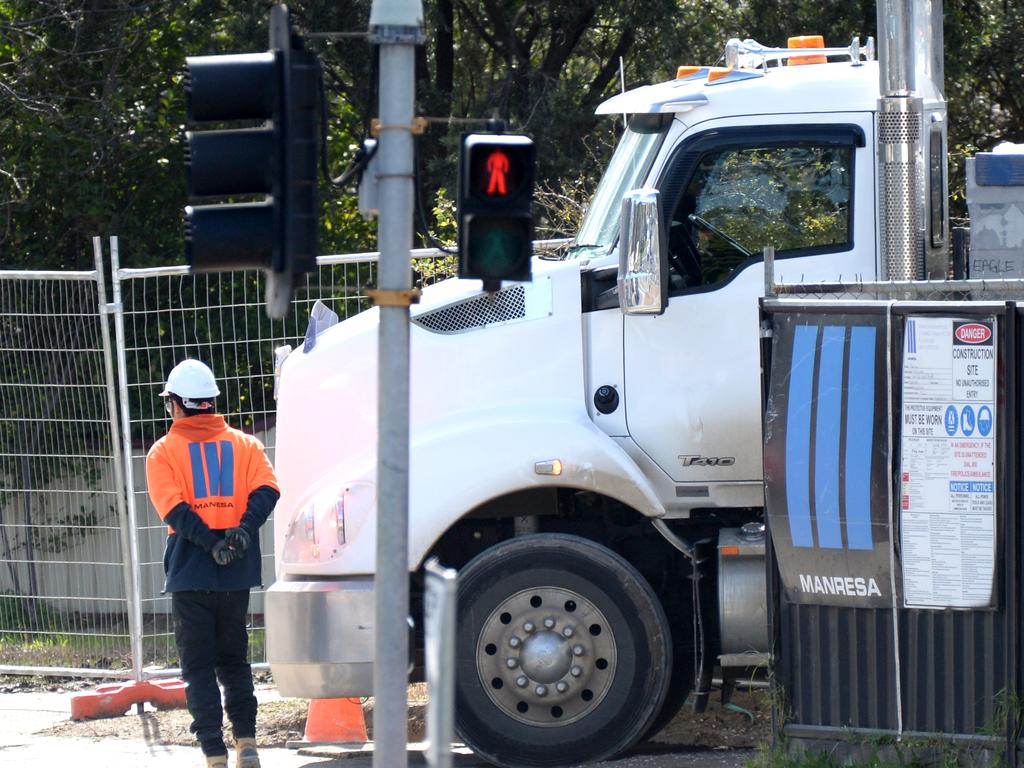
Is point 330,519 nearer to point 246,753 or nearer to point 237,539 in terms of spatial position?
point 237,539

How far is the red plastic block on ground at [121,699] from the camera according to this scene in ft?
28.5

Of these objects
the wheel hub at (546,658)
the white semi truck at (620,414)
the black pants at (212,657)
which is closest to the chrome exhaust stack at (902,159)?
the white semi truck at (620,414)

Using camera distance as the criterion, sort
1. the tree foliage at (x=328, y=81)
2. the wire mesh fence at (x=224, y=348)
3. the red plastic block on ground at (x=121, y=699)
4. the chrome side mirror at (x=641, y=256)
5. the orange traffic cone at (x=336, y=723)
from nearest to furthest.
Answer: the chrome side mirror at (x=641, y=256)
the orange traffic cone at (x=336, y=723)
the red plastic block on ground at (x=121, y=699)
the wire mesh fence at (x=224, y=348)
the tree foliage at (x=328, y=81)

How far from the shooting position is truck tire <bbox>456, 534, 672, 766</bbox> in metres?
6.79

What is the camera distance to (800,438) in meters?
6.07

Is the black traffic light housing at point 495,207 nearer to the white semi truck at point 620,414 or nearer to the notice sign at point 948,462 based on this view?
the white semi truck at point 620,414

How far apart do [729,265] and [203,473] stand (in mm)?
2611

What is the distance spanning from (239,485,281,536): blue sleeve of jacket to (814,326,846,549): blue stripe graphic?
2548 mm

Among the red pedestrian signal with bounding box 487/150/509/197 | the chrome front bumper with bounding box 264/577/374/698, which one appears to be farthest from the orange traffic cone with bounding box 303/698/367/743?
the red pedestrian signal with bounding box 487/150/509/197

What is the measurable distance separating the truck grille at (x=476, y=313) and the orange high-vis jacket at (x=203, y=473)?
1067mm

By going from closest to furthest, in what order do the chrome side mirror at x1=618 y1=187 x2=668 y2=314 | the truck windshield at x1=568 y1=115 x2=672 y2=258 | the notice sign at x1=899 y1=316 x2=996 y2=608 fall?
the notice sign at x1=899 y1=316 x2=996 y2=608, the chrome side mirror at x1=618 y1=187 x2=668 y2=314, the truck windshield at x1=568 y1=115 x2=672 y2=258

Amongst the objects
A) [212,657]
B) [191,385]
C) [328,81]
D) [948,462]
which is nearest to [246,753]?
[212,657]

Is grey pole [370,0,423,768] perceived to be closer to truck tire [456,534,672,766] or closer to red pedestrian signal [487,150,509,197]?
red pedestrian signal [487,150,509,197]

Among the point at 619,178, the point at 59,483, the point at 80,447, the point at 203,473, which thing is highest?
the point at 619,178
